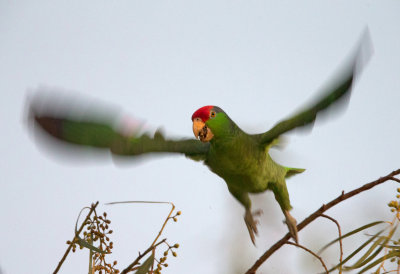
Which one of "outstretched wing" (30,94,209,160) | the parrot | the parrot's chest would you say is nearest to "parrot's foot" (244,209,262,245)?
the parrot

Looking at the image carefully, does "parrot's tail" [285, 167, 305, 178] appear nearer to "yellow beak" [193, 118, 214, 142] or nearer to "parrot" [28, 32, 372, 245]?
"parrot" [28, 32, 372, 245]

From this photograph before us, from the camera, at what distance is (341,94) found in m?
0.88

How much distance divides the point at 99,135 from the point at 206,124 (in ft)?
0.98

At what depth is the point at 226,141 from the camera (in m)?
1.10

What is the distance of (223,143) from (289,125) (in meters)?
0.20

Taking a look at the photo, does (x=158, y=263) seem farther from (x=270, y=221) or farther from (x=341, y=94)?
(x=270, y=221)

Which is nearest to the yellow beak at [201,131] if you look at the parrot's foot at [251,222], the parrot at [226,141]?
the parrot at [226,141]

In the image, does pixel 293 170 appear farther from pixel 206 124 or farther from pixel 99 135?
pixel 99 135

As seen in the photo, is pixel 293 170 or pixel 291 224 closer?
pixel 291 224

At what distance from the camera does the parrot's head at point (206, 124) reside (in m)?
1.09

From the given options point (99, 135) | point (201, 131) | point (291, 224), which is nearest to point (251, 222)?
point (291, 224)

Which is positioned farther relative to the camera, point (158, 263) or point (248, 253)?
point (248, 253)

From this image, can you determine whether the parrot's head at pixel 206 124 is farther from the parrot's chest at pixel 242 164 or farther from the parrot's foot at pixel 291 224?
the parrot's foot at pixel 291 224

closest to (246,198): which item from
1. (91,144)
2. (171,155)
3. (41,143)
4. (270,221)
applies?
(270,221)
